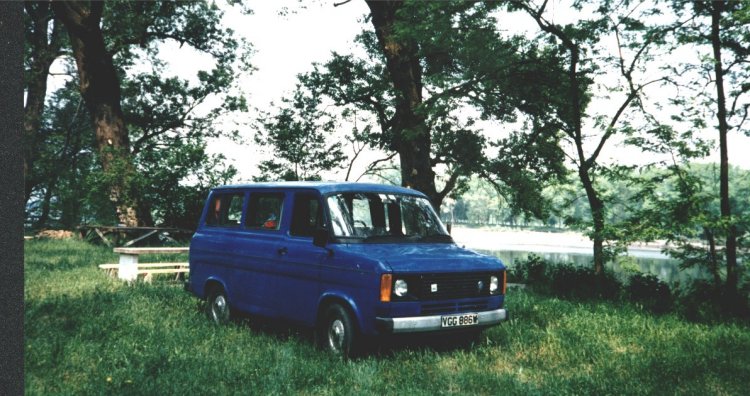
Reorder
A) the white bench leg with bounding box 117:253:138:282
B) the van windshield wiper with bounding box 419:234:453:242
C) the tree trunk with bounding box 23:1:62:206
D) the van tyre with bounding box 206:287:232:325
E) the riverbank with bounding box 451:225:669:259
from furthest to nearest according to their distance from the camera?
the riverbank with bounding box 451:225:669:259
the tree trunk with bounding box 23:1:62:206
the white bench leg with bounding box 117:253:138:282
the van tyre with bounding box 206:287:232:325
the van windshield wiper with bounding box 419:234:453:242

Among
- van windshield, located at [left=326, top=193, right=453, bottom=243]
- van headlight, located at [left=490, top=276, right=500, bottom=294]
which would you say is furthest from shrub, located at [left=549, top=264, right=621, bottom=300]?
van windshield, located at [left=326, top=193, right=453, bottom=243]

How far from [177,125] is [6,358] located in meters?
31.7

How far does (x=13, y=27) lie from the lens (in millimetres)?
1610

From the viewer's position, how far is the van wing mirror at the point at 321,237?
673 cm

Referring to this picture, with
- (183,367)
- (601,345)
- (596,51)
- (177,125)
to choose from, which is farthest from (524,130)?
(177,125)

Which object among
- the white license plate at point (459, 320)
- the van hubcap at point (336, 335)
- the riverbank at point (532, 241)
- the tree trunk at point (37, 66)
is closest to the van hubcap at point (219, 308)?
the van hubcap at point (336, 335)

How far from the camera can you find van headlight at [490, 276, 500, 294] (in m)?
6.96

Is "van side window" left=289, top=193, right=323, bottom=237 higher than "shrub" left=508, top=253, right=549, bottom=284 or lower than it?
higher

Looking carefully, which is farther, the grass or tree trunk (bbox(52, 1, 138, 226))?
tree trunk (bbox(52, 1, 138, 226))

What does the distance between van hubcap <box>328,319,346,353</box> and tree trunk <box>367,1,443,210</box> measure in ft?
31.1

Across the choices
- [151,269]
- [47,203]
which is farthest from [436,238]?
[47,203]

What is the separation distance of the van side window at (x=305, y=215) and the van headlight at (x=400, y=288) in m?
1.43

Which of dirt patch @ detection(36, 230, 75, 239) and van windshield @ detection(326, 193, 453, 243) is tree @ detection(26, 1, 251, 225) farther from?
van windshield @ detection(326, 193, 453, 243)

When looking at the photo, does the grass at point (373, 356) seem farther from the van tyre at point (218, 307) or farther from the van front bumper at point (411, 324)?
the van front bumper at point (411, 324)
